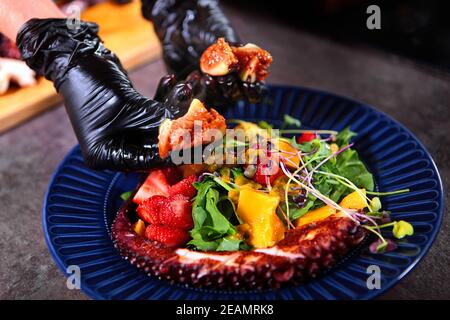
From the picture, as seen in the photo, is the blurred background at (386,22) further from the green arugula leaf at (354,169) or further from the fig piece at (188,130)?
the fig piece at (188,130)

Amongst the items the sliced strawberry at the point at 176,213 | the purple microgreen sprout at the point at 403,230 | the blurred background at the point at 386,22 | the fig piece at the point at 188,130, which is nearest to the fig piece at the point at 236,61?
the fig piece at the point at 188,130

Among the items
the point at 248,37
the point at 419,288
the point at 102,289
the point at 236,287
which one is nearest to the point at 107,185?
the point at 102,289

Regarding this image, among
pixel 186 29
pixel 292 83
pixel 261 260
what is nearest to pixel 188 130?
pixel 261 260

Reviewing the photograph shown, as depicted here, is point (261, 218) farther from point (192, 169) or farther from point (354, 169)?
point (354, 169)

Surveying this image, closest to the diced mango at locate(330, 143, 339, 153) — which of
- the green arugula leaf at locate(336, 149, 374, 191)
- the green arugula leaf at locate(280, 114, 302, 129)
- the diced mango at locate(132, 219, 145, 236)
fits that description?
the green arugula leaf at locate(336, 149, 374, 191)

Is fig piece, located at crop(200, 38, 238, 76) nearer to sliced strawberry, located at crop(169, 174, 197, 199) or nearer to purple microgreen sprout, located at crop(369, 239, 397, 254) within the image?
sliced strawberry, located at crop(169, 174, 197, 199)
